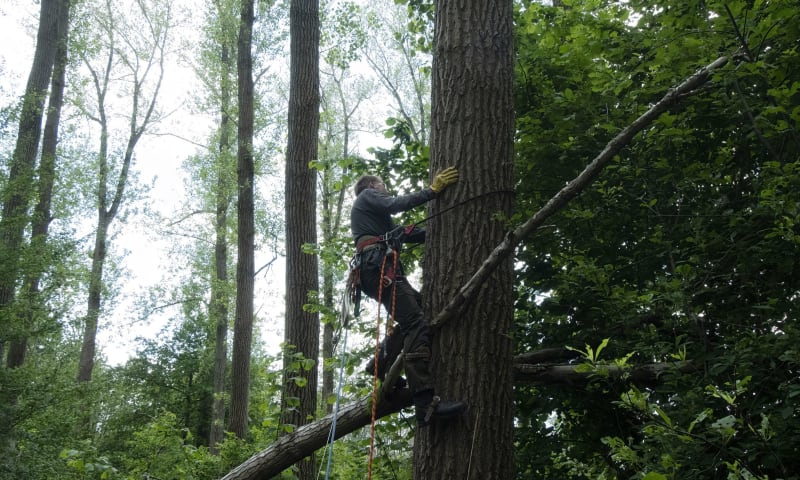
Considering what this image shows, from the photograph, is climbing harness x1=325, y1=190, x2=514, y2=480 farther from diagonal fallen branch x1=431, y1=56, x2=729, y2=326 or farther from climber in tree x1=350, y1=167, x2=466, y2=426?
diagonal fallen branch x1=431, y1=56, x2=729, y2=326

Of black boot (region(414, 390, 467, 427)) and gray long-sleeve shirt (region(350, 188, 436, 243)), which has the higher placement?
gray long-sleeve shirt (region(350, 188, 436, 243))

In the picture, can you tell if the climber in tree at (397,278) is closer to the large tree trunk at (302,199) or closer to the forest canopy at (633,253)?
the forest canopy at (633,253)

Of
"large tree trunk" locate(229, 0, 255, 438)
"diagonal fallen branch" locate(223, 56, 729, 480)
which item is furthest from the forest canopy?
"large tree trunk" locate(229, 0, 255, 438)

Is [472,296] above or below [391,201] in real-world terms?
below

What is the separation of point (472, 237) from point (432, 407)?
0.91 m

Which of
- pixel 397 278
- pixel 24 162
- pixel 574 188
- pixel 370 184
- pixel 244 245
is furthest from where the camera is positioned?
pixel 244 245

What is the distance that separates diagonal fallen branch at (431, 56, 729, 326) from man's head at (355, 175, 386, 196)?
5.75 ft

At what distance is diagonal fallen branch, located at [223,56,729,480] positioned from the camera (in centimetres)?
310

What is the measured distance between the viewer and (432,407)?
322cm

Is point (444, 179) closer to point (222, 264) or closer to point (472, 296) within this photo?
point (472, 296)

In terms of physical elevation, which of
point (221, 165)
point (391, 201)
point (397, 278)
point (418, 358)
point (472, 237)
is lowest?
point (418, 358)

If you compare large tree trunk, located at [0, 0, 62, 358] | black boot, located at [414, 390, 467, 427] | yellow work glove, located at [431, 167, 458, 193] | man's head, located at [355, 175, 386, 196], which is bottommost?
black boot, located at [414, 390, 467, 427]

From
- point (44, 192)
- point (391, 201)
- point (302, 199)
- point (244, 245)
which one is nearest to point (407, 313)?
point (391, 201)

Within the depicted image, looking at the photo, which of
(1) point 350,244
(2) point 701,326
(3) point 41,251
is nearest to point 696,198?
(2) point 701,326
